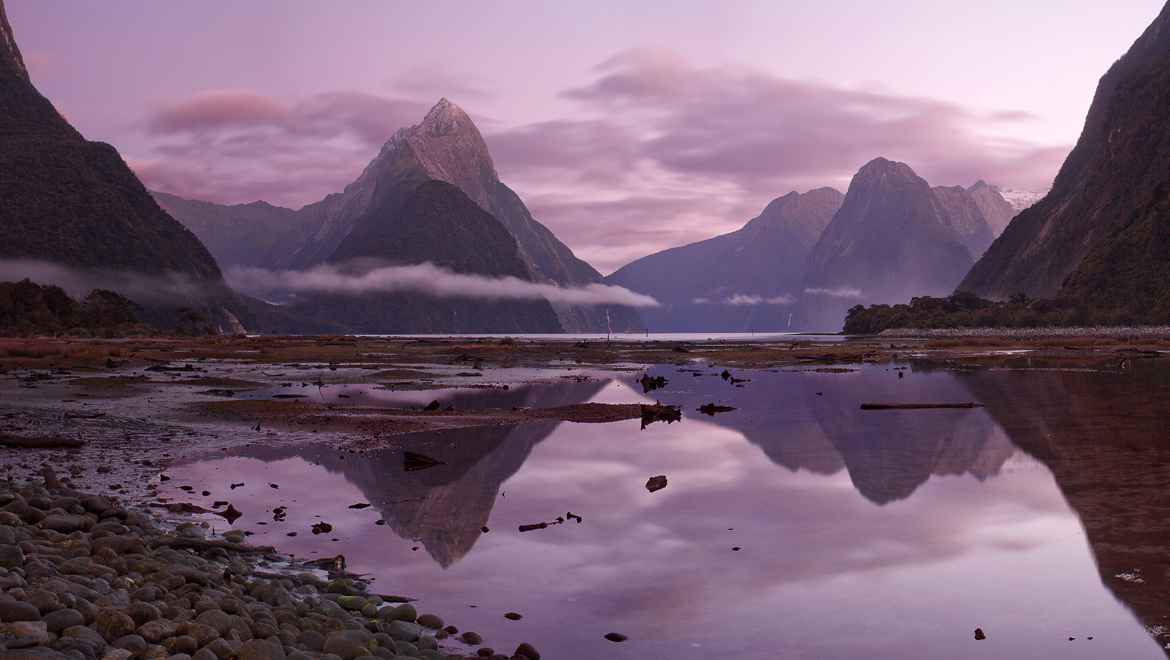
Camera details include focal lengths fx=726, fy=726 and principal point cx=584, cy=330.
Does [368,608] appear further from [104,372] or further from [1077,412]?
[104,372]

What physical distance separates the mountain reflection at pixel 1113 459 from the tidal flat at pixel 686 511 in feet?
0.27

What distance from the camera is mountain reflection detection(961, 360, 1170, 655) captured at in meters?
10.2

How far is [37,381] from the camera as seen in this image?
4278 centimetres

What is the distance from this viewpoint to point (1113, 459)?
61.8ft

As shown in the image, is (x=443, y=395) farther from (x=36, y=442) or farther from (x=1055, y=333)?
(x=1055, y=333)

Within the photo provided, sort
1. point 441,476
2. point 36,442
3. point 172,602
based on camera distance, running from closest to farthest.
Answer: point 172,602
point 441,476
point 36,442

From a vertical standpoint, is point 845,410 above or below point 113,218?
below

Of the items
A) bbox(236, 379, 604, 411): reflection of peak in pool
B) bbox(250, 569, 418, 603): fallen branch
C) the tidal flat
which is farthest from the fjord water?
bbox(236, 379, 604, 411): reflection of peak in pool

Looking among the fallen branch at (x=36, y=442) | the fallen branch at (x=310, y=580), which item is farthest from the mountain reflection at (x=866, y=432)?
the fallen branch at (x=36, y=442)

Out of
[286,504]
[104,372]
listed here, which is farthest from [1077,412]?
[104,372]

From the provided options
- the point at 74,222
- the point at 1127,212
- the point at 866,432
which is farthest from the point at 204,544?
the point at 74,222

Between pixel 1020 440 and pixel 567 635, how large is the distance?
1961 cm

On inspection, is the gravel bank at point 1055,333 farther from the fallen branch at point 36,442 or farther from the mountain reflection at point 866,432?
the fallen branch at point 36,442

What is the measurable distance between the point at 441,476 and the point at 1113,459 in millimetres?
17274
